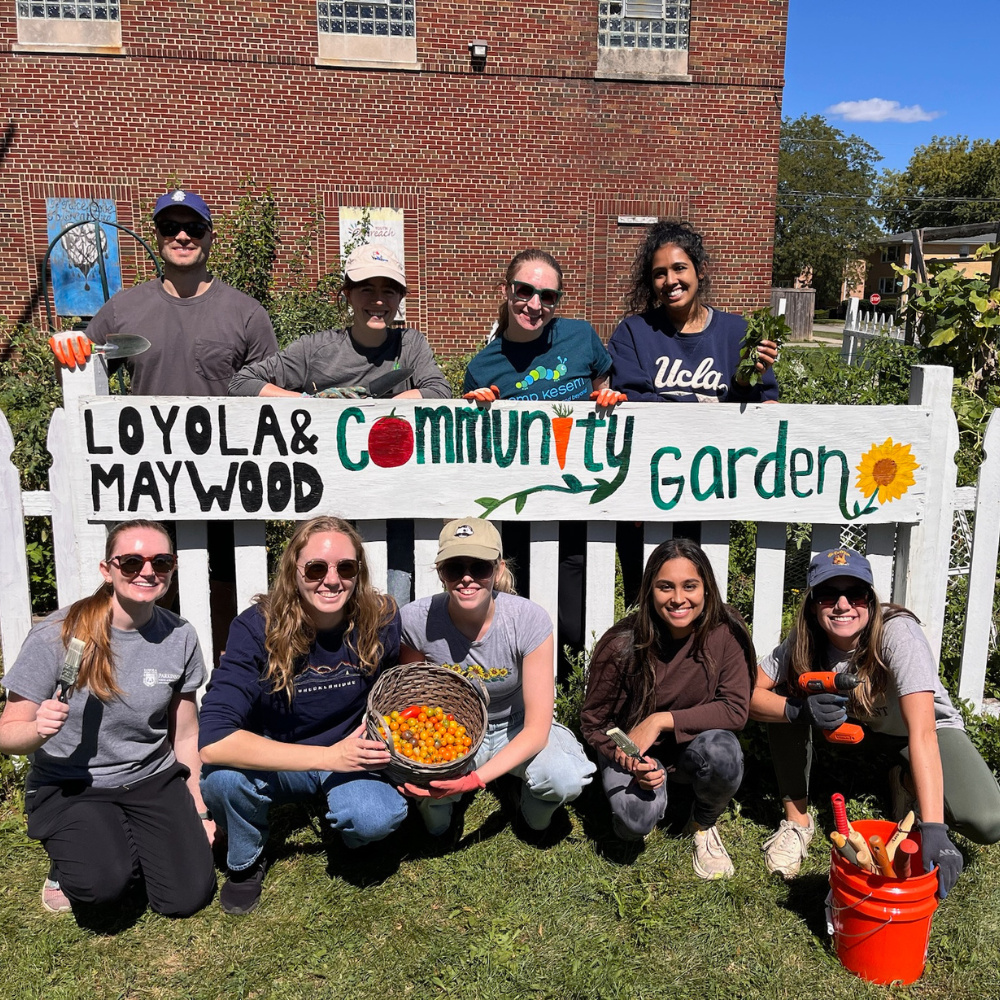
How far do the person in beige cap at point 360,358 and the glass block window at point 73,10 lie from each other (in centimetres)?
1100

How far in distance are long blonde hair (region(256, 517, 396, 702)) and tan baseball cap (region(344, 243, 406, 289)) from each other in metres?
0.93

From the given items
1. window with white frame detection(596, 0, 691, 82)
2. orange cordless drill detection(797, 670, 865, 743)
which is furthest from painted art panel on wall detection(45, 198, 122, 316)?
orange cordless drill detection(797, 670, 865, 743)

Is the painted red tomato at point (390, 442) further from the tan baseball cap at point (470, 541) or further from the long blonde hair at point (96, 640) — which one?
the long blonde hair at point (96, 640)

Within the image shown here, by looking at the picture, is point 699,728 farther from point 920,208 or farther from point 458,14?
point 920,208

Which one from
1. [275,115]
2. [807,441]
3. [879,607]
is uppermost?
[275,115]

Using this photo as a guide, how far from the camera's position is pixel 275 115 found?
12.0 m

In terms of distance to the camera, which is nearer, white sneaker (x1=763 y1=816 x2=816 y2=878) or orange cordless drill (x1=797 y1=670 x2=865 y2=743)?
orange cordless drill (x1=797 y1=670 x2=865 y2=743)

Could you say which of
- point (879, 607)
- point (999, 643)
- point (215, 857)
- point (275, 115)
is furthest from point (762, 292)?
point (215, 857)

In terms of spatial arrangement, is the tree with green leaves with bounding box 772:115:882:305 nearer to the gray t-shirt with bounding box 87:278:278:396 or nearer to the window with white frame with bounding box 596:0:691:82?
the window with white frame with bounding box 596:0:691:82

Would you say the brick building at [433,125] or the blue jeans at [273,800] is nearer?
the blue jeans at [273,800]

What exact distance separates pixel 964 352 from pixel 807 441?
9.87ft

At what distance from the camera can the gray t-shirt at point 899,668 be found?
266 cm

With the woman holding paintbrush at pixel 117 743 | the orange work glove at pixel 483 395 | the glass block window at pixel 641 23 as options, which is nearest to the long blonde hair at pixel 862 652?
the orange work glove at pixel 483 395

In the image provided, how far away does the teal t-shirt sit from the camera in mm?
3236
